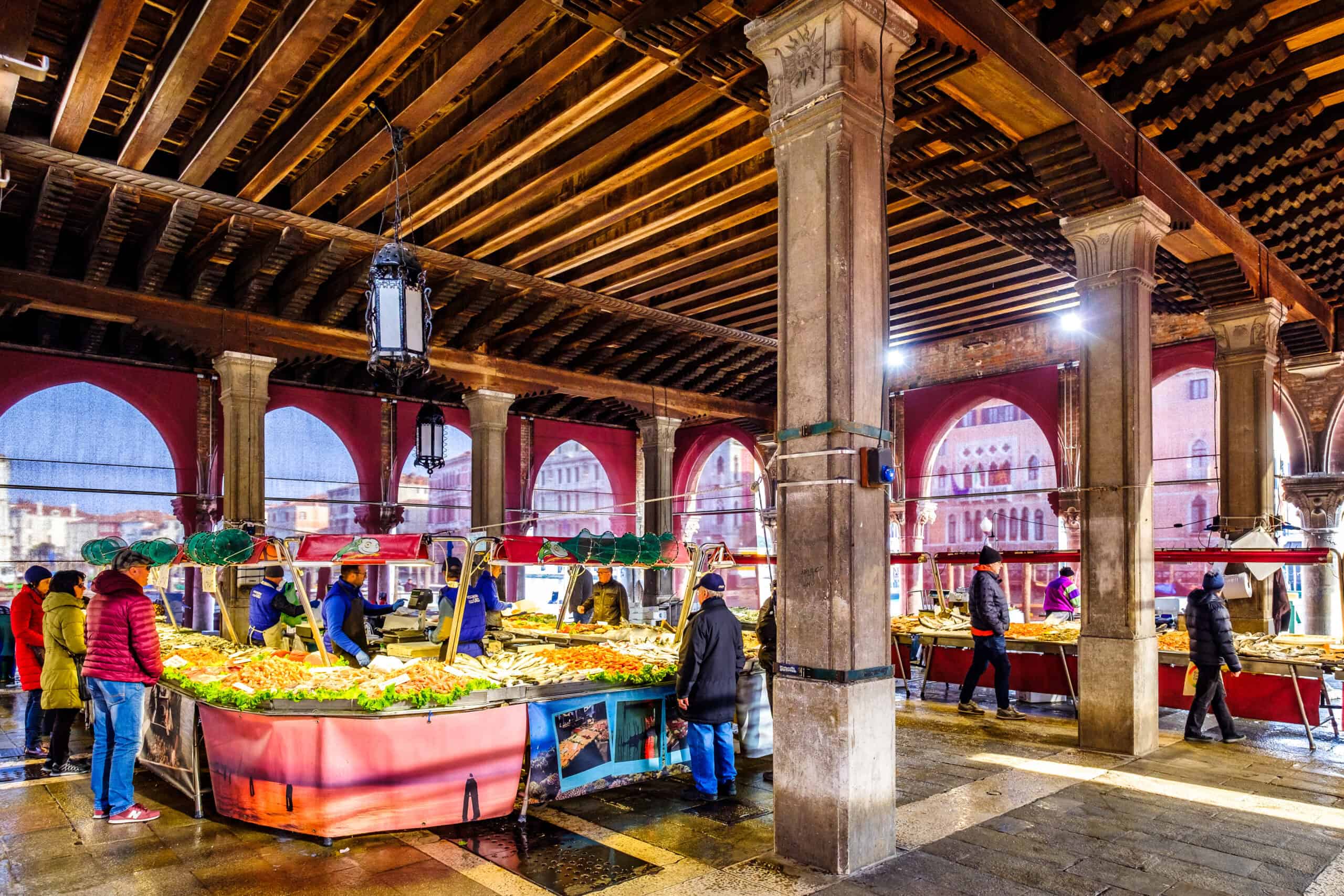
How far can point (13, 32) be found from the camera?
413 centimetres

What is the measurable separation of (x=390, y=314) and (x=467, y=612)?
2926 millimetres

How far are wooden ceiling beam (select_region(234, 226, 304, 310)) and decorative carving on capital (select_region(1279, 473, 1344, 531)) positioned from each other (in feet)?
47.5

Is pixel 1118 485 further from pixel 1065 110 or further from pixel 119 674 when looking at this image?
pixel 119 674

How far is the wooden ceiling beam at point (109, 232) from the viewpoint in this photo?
26.8 feet

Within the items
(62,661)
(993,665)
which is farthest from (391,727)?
(993,665)

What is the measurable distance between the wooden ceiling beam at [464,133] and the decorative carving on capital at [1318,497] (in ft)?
41.8

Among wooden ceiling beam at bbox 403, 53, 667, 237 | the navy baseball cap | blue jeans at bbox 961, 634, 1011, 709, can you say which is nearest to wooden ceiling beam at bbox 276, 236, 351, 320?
wooden ceiling beam at bbox 403, 53, 667, 237

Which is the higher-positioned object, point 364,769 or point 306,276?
point 306,276

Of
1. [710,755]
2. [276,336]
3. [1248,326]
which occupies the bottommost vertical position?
[710,755]

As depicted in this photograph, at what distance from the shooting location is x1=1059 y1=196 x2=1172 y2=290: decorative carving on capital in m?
7.30

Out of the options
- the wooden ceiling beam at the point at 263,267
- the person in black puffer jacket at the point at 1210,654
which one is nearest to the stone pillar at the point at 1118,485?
the person in black puffer jacket at the point at 1210,654

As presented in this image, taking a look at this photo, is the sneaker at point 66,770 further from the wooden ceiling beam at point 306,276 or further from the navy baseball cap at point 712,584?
the wooden ceiling beam at point 306,276

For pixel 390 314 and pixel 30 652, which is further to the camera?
pixel 30 652

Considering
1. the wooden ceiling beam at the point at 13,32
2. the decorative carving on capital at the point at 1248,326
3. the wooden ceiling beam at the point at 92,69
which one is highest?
the wooden ceiling beam at the point at 92,69
